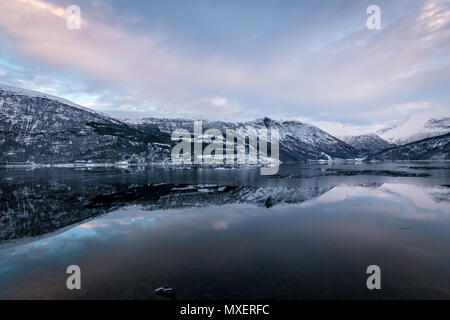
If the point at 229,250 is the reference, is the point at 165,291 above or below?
above

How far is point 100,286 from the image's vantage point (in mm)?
17375

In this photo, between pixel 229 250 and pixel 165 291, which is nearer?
pixel 165 291

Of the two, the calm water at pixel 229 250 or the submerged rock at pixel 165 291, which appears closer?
the submerged rock at pixel 165 291

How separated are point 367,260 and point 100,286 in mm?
21395

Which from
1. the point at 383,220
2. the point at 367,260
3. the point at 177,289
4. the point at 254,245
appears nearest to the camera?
the point at 177,289

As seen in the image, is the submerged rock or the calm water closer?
the submerged rock

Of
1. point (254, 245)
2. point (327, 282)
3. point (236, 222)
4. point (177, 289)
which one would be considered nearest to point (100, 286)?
point (177, 289)

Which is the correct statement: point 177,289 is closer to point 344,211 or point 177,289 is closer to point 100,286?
point 100,286
